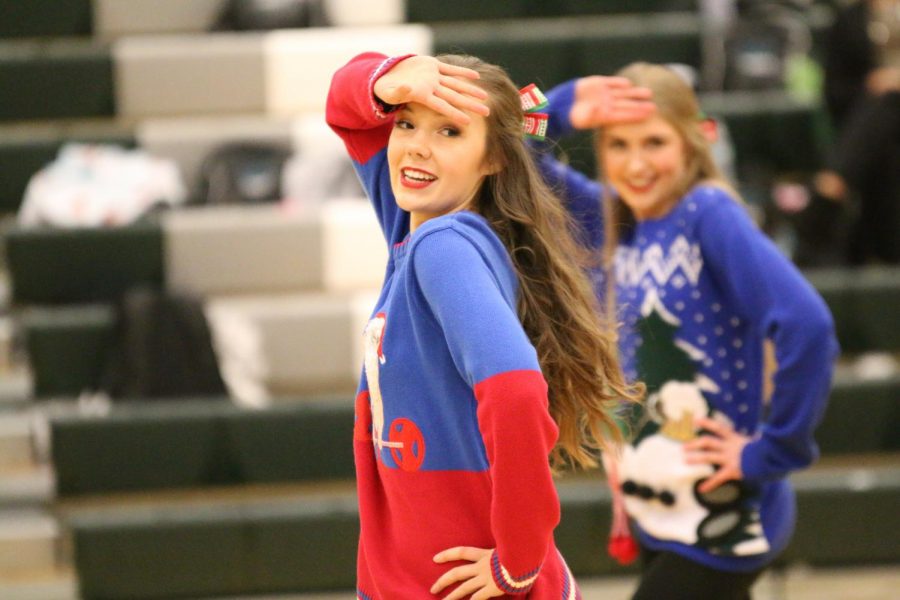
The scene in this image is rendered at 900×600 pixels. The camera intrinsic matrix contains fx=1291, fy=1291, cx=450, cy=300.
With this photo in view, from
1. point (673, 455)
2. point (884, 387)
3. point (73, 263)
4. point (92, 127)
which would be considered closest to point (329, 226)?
point (73, 263)

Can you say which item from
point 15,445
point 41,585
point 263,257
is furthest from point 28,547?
point 263,257

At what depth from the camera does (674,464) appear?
206 cm

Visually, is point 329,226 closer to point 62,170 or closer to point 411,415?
point 62,170

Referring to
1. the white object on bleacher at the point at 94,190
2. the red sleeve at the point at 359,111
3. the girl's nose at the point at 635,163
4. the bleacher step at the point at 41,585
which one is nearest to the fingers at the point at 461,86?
the red sleeve at the point at 359,111

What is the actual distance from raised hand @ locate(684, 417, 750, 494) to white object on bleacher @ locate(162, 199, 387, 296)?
2377 mm

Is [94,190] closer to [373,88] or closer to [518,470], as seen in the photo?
[373,88]

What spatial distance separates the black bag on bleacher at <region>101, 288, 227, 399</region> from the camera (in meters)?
3.83

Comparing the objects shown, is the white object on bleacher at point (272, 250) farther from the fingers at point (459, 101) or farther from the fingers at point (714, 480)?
the fingers at point (459, 101)

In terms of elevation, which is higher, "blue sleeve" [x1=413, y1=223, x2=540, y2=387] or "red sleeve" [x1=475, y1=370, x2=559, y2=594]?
"blue sleeve" [x1=413, y1=223, x2=540, y2=387]

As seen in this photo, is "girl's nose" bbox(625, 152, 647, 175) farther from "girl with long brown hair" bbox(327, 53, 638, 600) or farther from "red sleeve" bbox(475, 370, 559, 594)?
"red sleeve" bbox(475, 370, 559, 594)

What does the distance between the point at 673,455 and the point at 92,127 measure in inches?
139

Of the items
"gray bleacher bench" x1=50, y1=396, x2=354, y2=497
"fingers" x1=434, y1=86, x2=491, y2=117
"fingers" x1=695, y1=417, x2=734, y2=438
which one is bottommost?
"gray bleacher bench" x1=50, y1=396, x2=354, y2=497

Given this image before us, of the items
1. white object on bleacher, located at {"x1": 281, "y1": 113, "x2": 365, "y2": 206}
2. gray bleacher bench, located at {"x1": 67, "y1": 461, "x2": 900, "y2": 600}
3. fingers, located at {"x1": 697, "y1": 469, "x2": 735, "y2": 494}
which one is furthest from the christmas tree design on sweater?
white object on bleacher, located at {"x1": 281, "y1": 113, "x2": 365, "y2": 206}

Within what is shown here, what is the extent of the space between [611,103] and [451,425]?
92 cm
